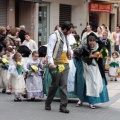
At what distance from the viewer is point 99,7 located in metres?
29.7

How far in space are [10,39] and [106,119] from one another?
6.69m

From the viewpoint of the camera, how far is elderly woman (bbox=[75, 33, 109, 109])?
9148 millimetres

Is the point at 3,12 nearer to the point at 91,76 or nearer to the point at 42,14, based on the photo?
the point at 42,14

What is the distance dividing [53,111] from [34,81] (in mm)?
1484

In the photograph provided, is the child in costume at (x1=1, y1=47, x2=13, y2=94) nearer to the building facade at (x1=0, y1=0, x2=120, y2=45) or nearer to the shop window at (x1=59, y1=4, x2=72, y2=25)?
the building facade at (x1=0, y1=0, x2=120, y2=45)

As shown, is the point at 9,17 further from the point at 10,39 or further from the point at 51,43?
the point at 51,43

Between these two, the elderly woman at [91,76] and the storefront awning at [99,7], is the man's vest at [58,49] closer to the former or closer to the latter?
the elderly woman at [91,76]

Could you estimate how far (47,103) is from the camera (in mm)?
8898

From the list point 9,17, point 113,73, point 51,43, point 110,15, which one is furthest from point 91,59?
point 110,15

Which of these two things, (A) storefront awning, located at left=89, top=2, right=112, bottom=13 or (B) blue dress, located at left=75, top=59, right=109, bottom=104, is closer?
(B) blue dress, located at left=75, top=59, right=109, bottom=104

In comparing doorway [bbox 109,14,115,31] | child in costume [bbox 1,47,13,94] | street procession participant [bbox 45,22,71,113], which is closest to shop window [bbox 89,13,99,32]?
doorway [bbox 109,14,115,31]

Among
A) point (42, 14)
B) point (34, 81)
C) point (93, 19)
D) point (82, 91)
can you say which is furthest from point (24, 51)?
point (93, 19)

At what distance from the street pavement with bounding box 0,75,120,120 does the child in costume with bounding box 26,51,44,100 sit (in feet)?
0.64

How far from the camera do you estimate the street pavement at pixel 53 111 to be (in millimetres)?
8258
